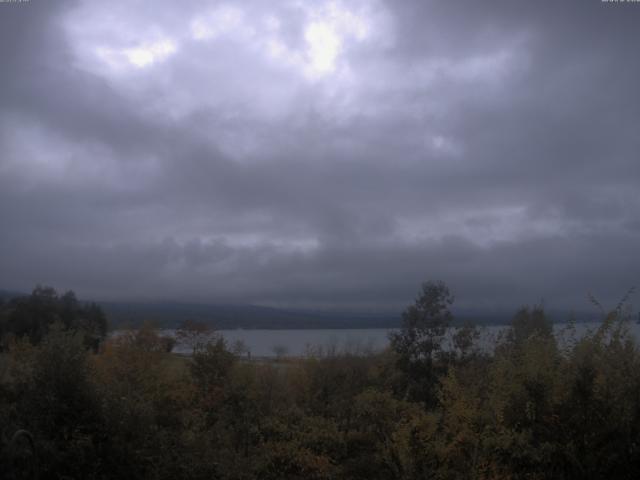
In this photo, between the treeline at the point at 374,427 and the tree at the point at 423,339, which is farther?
the tree at the point at 423,339

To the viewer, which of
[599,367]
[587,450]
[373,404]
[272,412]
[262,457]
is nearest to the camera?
[587,450]

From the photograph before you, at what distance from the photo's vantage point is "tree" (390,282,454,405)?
1985 cm

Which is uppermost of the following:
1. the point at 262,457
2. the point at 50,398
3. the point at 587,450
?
the point at 50,398

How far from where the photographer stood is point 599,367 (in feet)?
40.1

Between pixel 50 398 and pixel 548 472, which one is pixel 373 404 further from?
pixel 50 398

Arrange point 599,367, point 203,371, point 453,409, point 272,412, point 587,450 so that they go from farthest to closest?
1. point 203,371
2. point 272,412
3. point 453,409
4. point 599,367
5. point 587,450

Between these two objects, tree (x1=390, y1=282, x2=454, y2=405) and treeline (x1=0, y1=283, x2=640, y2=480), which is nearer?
treeline (x1=0, y1=283, x2=640, y2=480)

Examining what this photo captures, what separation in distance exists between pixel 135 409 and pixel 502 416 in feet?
23.2

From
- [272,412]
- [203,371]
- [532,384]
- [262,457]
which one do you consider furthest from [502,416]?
[203,371]

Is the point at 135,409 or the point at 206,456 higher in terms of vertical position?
the point at 135,409

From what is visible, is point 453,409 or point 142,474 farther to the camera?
point 453,409

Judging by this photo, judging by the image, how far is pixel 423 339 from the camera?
65.8ft

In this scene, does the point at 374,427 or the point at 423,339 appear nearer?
the point at 374,427

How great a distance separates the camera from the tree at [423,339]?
19855mm
